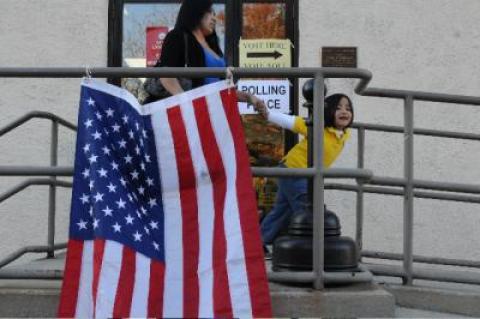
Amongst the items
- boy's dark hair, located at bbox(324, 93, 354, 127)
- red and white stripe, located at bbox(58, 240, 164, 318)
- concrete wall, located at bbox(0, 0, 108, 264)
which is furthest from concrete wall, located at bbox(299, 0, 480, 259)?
red and white stripe, located at bbox(58, 240, 164, 318)

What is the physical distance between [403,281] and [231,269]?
1428mm

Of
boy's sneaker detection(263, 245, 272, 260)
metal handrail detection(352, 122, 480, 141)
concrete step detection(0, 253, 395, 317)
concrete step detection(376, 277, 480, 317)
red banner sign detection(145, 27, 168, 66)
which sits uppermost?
red banner sign detection(145, 27, 168, 66)

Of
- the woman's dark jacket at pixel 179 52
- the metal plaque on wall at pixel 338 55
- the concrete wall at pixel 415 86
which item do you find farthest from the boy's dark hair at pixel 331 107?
the metal plaque on wall at pixel 338 55

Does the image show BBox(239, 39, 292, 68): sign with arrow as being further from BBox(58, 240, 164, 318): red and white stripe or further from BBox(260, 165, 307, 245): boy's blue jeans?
BBox(58, 240, 164, 318): red and white stripe

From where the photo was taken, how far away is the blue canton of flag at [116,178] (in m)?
2.98

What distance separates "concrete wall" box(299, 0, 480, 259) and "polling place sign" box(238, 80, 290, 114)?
0.34 metres

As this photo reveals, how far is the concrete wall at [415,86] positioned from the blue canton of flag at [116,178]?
11.4ft

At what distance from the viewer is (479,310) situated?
3818 mm

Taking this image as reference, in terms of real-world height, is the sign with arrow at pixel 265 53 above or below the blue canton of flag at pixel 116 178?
above

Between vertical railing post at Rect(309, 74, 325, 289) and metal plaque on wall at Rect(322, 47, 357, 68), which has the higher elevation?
metal plaque on wall at Rect(322, 47, 357, 68)

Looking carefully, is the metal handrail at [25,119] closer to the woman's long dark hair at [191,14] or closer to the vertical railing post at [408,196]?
the woman's long dark hair at [191,14]

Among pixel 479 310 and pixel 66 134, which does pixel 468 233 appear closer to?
pixel 479 310

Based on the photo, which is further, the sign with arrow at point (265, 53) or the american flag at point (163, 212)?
the sign with arrow at point (265, 53)

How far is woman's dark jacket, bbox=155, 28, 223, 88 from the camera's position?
3.78 m
